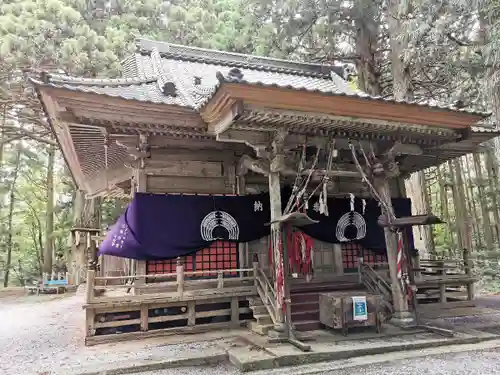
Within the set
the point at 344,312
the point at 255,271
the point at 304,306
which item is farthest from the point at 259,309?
the point at 344,312

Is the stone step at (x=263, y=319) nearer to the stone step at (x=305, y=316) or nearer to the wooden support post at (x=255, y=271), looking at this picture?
the stone step at (x=305, y=316)

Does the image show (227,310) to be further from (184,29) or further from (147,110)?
(184,29)

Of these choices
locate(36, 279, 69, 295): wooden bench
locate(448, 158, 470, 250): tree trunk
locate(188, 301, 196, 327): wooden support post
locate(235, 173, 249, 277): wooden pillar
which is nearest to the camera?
locate(188, 301, 196, 327): wooden support post

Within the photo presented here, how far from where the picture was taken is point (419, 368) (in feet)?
16.0

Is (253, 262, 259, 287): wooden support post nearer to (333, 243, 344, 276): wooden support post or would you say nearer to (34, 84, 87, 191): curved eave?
(333, 243, 344, 276): wooden support post

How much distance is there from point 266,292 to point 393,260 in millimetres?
2494

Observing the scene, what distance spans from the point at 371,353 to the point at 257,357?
1.67m

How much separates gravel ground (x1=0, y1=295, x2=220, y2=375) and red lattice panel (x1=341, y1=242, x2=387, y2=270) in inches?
161

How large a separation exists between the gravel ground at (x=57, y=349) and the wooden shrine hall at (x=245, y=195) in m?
0.53

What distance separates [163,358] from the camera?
536 centimetres

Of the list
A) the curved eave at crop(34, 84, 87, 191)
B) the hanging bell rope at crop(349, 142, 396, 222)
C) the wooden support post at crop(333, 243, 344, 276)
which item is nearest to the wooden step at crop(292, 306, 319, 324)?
the wooden support post at crop(333, 243, 344, 276)

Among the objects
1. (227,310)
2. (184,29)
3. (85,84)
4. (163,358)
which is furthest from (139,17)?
(163,358)

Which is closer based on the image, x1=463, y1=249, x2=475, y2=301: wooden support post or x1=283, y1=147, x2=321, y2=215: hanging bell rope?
x1=283, y1=147, x2=321, y2=215: hanging bell rope

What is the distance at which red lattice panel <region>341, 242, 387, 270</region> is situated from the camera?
29.5 feet
